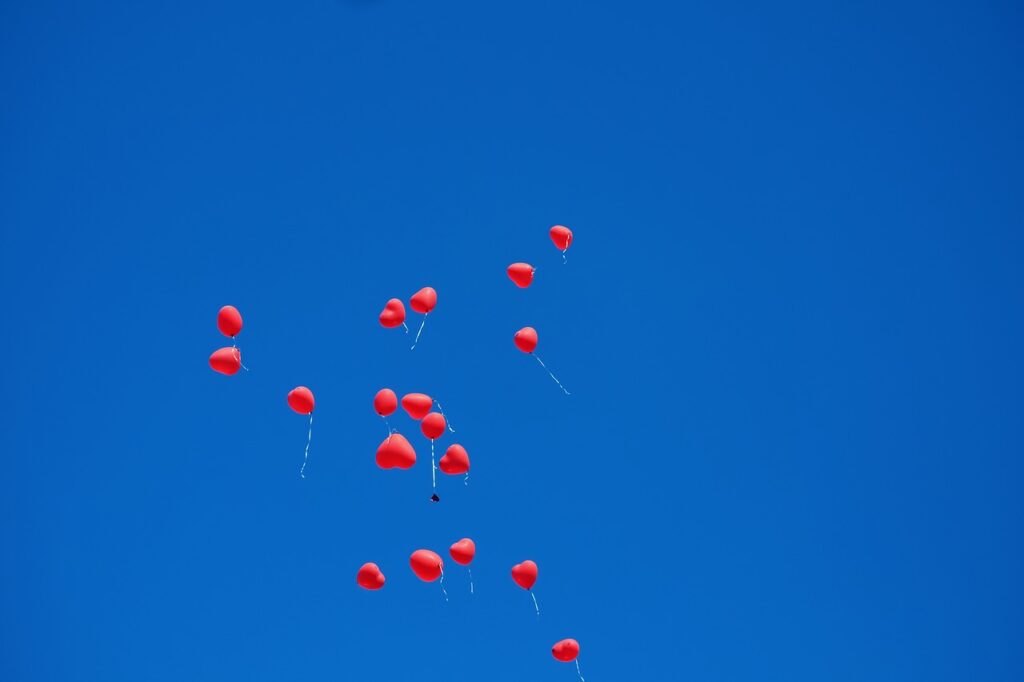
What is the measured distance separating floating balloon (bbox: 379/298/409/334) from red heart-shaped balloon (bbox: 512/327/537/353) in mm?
989

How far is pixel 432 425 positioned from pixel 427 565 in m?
1.02

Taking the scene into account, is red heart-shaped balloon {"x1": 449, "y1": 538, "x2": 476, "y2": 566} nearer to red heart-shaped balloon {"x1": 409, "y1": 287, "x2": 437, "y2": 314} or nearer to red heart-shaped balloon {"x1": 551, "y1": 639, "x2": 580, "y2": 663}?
red heart-shaped balloon {"x1": 551, "y1": 639, "x2": 580, "y2": 663}

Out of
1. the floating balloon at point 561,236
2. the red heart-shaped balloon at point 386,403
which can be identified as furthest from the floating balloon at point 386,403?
the floating balloon at point 561,236

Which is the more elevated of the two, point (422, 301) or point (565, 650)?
point (422, 301)

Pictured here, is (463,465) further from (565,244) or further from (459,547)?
(565,244)

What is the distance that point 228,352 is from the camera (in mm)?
6969

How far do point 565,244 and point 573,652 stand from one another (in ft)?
11.0

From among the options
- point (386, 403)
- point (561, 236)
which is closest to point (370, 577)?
point (386, 403)

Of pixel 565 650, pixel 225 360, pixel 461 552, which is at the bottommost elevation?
pixel 565 650

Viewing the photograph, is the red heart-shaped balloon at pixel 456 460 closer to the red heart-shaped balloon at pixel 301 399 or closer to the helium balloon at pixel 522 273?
the red heart-shaped balloon at pixel 301 399

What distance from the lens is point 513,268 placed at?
7.53m

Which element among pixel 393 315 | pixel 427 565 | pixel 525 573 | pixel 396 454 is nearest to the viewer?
pixel 396 454

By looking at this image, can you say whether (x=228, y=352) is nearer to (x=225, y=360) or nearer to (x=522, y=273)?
(x=225, y=360)

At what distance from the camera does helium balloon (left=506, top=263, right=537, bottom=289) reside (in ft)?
24.6
